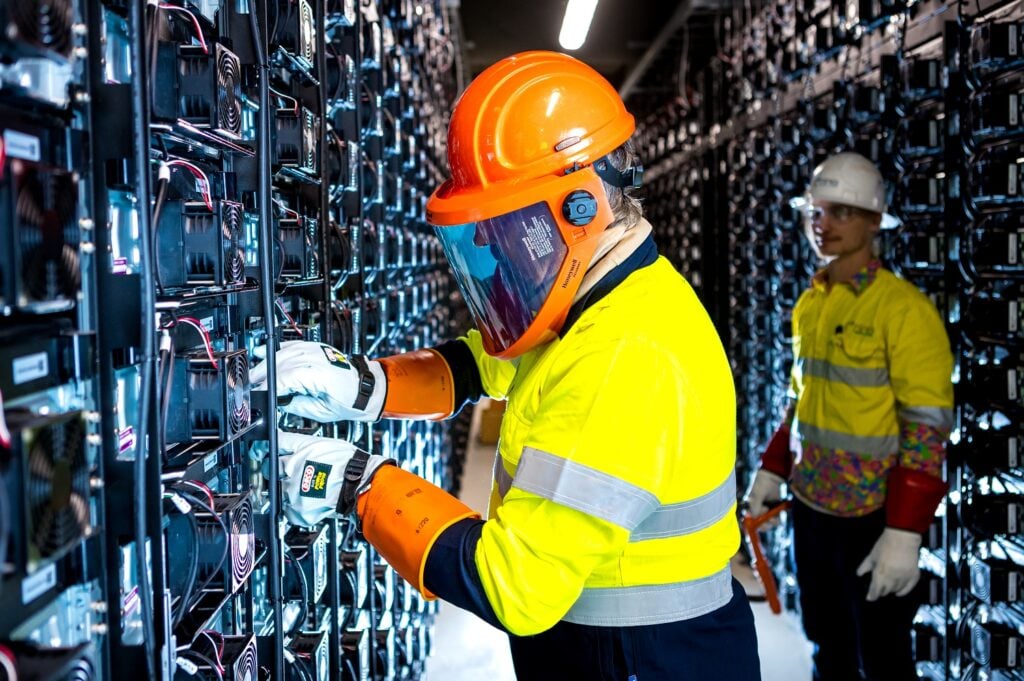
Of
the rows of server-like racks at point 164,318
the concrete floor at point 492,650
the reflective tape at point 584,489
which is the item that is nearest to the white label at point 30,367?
the rows of server-like racks at point 164,318

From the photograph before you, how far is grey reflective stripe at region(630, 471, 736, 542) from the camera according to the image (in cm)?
190

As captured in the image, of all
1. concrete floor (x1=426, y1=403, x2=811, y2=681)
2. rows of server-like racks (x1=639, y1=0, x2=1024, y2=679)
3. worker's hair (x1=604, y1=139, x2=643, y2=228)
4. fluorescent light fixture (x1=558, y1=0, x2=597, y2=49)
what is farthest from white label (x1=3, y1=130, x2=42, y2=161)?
concrete floor (x1=426, y1=403, x2=811, y2=681)

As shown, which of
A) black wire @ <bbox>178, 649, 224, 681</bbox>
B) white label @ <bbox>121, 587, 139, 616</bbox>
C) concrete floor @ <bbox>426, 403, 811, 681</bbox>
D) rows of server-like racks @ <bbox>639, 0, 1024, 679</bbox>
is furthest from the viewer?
concrete floor @ <bbox>426, 403, 811, 681</bbox>

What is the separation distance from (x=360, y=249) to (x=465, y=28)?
8482 millimetres

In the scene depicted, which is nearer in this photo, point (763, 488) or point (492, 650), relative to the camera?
point (763, 488)

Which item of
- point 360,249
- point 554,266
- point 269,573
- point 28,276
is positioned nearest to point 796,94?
point 360,249

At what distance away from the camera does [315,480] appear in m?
2.06

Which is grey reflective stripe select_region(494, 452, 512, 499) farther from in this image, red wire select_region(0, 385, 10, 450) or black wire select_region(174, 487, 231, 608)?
red wire select_region(0, 385, 10, 450)

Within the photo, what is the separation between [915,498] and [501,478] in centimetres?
213

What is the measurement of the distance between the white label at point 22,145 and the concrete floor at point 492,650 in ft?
13.9

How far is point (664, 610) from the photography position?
195 centimetres

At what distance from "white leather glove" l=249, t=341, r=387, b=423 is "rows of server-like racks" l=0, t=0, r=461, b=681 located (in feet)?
0.31

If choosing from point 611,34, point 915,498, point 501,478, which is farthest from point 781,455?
point 611,34

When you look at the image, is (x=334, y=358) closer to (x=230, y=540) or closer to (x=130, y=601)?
(x=230, y=540)
